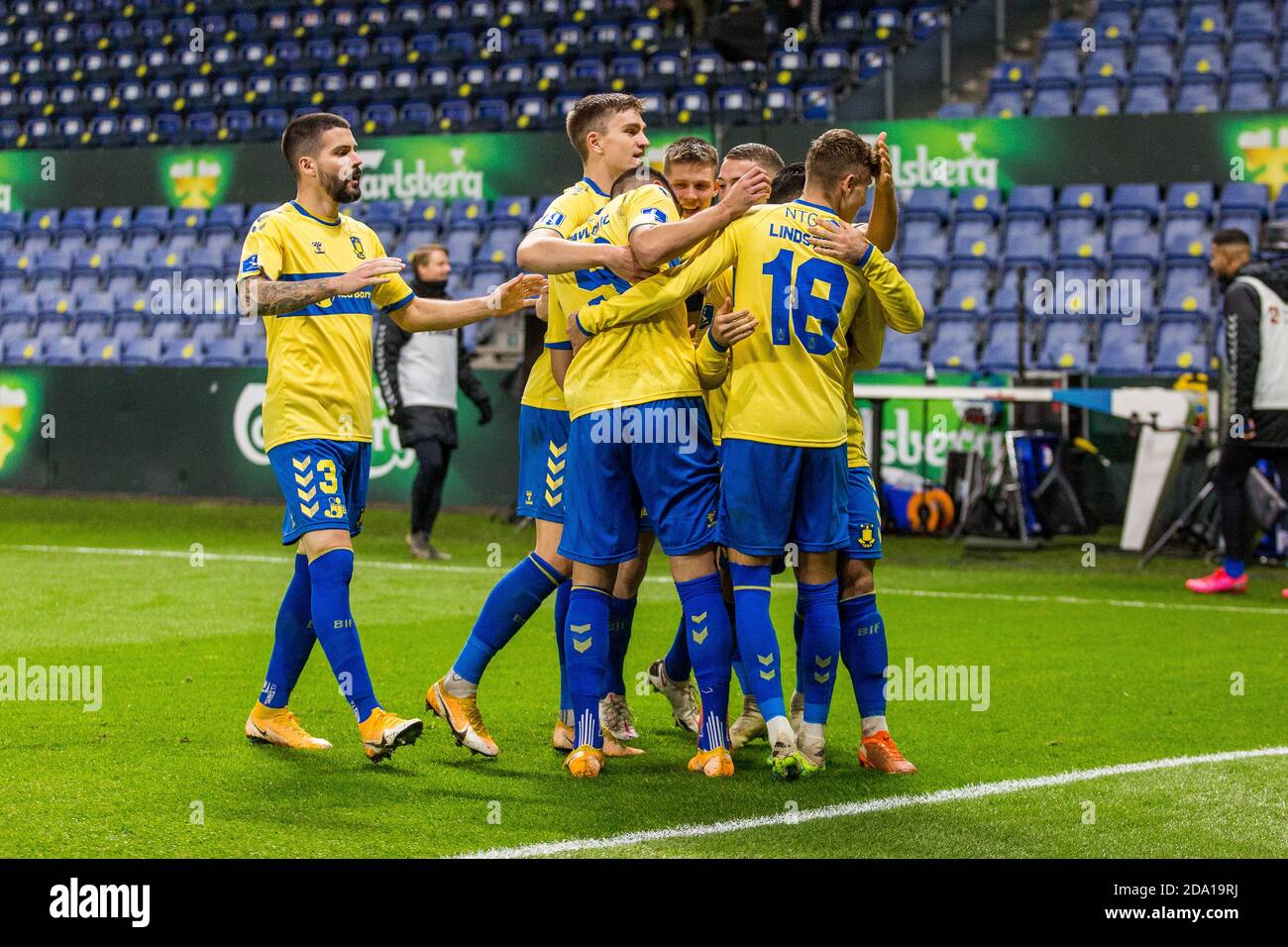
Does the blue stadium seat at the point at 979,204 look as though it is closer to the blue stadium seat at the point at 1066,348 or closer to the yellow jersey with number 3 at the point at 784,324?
the blue stadium seat at the point at 1066,348

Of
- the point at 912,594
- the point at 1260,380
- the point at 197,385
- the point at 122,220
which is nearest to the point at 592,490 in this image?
the point at 912,594

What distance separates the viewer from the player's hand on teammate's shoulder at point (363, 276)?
5.52 meters

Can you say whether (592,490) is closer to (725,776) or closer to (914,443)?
(725,776)

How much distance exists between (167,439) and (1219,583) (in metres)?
11.2

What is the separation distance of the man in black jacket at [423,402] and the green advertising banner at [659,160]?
5.53 metres

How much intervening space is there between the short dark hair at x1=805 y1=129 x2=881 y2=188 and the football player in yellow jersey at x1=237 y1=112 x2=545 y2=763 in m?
1.22

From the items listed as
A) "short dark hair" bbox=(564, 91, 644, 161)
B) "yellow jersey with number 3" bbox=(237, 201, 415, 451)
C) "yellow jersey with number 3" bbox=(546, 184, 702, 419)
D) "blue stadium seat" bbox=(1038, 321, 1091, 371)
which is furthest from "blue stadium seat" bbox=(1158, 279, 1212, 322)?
"yellow jersey with number 3" bbox=(237, 201, 415, 451)

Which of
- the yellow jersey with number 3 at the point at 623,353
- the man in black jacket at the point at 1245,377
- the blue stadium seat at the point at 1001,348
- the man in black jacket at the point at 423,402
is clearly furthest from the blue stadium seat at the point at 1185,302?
the yellow jersey with number 3 at the point at 623,353

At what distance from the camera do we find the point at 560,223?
5.41 m

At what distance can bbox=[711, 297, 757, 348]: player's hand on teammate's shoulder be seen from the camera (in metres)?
5.23

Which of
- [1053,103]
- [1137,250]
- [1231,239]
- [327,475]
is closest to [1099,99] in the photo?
[1053,103]

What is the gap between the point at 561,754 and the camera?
576 centimetres

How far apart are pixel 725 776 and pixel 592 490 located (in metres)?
1.03

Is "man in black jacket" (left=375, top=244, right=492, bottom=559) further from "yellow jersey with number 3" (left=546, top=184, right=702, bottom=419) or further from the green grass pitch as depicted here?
"yellow jersey with number 3" (left=546, top=184, right=702, bottom=419)
